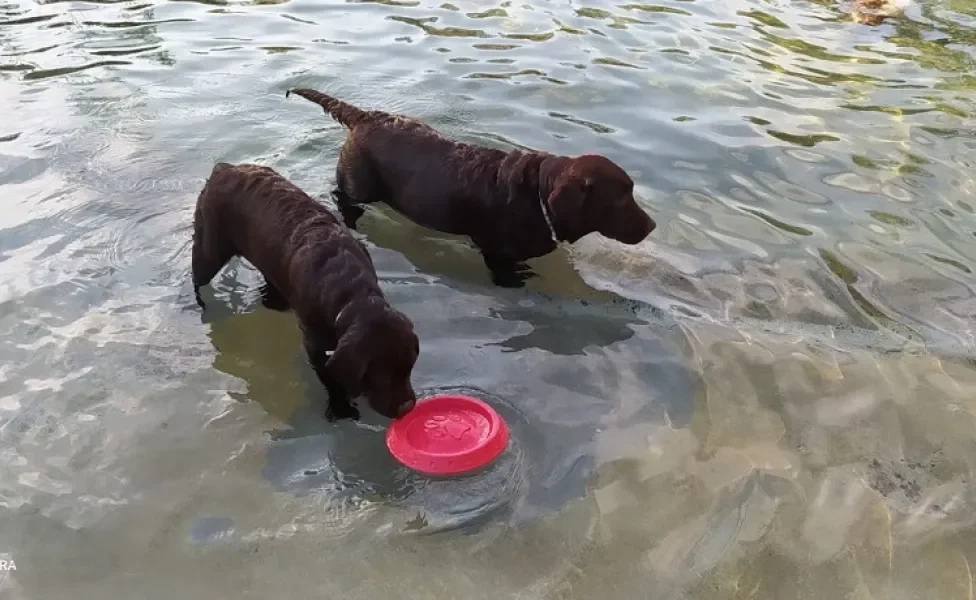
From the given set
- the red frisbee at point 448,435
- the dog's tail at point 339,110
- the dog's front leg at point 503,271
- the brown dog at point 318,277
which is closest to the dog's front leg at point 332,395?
the brown dog at point 318,277

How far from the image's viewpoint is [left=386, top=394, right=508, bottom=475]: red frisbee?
3529 millimetres

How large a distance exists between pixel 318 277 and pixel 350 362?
541mm

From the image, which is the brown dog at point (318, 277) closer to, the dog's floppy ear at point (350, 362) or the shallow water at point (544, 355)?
the dog's floppy ear at point (350, 362)

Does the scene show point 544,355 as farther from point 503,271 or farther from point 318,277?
point 318,277

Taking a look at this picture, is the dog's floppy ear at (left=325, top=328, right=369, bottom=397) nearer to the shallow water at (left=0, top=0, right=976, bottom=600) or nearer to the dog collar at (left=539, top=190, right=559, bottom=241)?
the shallow water at (left=0, top=0, right=976, bottom=600)

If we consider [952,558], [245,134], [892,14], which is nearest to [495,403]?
[952,558]

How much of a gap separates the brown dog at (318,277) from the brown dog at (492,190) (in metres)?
0.98

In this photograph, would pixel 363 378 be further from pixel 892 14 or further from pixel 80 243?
pixel 892 14

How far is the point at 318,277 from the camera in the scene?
379 centimetres

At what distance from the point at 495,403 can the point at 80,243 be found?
3.06 m

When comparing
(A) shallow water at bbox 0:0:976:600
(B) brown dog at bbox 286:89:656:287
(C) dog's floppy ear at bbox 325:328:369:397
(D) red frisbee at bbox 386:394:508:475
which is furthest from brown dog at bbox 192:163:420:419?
(B) brown dog at bbox 286:89:656:287

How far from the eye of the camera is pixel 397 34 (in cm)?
935

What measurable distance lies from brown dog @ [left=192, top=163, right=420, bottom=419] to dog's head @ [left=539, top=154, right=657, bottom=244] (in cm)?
124

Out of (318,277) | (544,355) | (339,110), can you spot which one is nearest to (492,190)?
(544,355)
